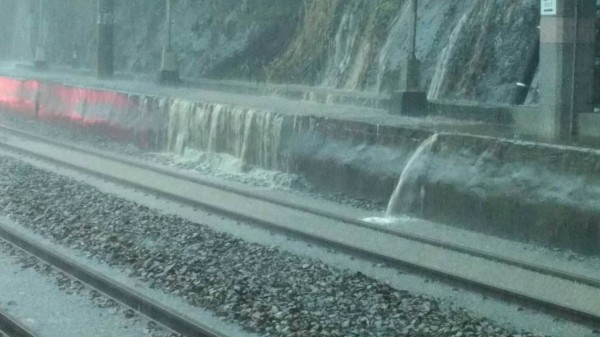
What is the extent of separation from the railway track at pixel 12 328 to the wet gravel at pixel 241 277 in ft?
5.62

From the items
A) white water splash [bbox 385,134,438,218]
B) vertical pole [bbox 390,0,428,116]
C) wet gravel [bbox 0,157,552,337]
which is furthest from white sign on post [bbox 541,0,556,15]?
wet gravel [bbox 0,157,552,337]

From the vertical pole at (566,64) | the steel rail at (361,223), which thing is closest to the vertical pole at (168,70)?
the steel rail at (361,223)

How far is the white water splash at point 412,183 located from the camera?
15615 mm

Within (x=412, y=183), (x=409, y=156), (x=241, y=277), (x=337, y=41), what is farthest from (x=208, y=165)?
(x=241, y=277)

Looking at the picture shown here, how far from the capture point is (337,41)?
30125 millimetres

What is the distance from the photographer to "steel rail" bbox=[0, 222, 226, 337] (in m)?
8.85

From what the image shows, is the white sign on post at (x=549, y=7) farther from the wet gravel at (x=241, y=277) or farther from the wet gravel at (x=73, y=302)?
the wet gravel at (x=73, y=302)

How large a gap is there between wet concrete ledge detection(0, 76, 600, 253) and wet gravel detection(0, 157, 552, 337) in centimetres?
329

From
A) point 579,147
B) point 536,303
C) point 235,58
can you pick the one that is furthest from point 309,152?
point 235,58

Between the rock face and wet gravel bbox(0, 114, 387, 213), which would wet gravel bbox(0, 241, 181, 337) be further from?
the rock face

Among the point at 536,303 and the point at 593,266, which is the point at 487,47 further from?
the point at 536,303

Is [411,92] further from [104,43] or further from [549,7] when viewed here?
[104,43]

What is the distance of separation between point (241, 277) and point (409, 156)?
615 centimetres

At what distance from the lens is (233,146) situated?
22.0m
